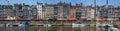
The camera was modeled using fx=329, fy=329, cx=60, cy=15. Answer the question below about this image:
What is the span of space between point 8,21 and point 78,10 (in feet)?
15.1

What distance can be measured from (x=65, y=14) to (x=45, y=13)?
1201mm

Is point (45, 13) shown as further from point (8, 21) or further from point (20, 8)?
point (8, 21)

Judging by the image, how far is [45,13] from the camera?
17125 millimetres

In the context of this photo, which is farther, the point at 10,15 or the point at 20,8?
the point at 20,8

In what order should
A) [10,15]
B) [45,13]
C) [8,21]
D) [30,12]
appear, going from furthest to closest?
1. [30,12]
2. [45,13]
3. [10,15]
4. [8,21]

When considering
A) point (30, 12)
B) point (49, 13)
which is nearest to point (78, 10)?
point (49, 13)

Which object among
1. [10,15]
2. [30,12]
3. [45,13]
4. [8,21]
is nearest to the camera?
[8,21]

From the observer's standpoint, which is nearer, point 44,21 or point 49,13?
point 44,21

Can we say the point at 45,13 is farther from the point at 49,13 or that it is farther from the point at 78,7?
the point at 78,7

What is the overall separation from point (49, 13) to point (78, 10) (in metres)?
1.57

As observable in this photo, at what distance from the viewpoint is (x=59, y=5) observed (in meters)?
18.1

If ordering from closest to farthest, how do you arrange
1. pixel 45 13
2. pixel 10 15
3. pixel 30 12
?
1. pixel 10 15
2. pixel 45 13
3. pixel 30 12

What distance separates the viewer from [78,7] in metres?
17.3

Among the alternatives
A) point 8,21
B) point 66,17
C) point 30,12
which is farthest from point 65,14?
point 8,21
